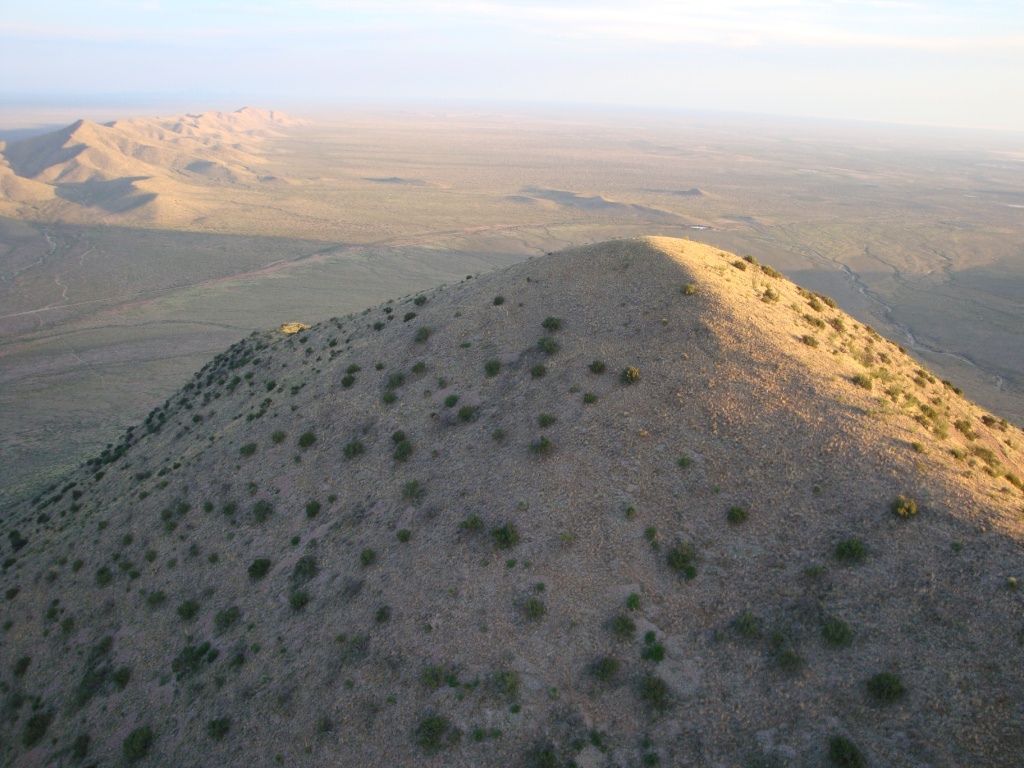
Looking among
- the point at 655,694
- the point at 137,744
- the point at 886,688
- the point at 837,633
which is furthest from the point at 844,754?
the point at 137,744

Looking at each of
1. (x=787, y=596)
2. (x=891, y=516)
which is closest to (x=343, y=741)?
(x=787, y=596)

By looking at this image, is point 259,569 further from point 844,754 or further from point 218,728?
point 844,754

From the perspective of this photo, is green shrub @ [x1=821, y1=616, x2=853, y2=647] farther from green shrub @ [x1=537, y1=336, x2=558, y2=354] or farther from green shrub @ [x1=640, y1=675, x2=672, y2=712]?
green shrub @ [x1=537, y1=336, x2=558, y2=354]

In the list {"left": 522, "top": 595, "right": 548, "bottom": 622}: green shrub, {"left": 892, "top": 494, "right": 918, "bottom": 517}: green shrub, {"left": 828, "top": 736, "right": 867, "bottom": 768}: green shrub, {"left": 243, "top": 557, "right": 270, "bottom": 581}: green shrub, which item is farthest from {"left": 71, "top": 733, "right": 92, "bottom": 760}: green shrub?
{"left": 892, "top": 494, "right": 918, "bottom": 517}: green shrub

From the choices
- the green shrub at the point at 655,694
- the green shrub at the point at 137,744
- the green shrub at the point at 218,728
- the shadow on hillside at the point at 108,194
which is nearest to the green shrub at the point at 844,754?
the green shrub at the point at 655,694

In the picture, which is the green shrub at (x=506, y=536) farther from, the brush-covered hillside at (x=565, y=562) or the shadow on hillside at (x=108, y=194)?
the shadow on hillside at (x=108, y=194)

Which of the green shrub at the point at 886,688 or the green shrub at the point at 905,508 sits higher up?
the green shrub at the point at 905,508
